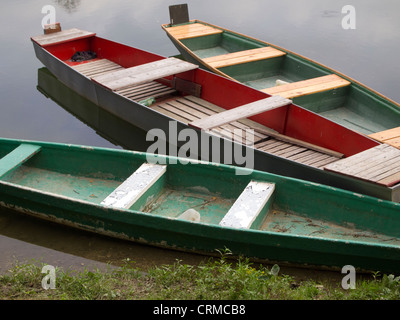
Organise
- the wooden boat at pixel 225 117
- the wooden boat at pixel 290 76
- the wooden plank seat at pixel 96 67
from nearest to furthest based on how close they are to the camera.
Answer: the wooden boat at pixel 225 117 < the wooden boat at pixel 290 76 < the wooden plank seat at pixel 96 67

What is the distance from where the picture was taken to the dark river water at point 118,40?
6371 mm

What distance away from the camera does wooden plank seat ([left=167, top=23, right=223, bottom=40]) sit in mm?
10617

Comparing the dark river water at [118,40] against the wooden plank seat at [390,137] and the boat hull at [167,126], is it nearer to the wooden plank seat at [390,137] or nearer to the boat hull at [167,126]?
the boat hull at [167,126]

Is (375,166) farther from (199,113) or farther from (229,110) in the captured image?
(199,113)

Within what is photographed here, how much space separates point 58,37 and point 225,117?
478 cm

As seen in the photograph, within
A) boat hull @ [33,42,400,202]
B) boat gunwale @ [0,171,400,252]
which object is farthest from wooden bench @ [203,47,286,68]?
boat gunwale @ [0,171,400,252]

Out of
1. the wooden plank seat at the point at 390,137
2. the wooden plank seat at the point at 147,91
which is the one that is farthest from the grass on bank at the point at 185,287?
the wooden plank seat at the point at 147,91

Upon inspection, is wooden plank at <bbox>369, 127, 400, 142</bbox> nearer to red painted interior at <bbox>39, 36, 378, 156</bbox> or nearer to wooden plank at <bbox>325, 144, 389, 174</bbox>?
red painted interior at <bbox>39, 36, 378, 156</bbox>

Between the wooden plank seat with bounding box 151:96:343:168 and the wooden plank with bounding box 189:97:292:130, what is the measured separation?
0.70ft

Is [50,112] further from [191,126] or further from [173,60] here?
[191,126]

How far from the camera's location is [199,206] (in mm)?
6570

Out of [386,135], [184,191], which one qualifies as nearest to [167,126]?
[184,191]
